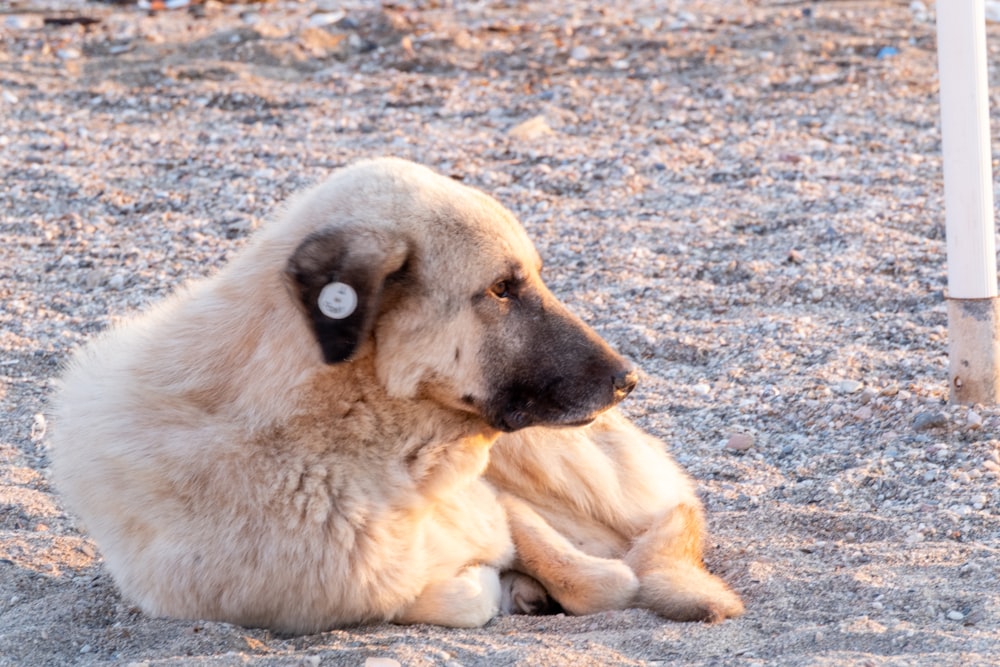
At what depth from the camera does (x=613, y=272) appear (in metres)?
7.34

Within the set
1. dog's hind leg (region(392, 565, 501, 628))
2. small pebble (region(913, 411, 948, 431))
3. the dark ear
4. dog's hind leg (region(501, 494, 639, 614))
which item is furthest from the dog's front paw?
small pebble (region(913, 411, 948, 431))

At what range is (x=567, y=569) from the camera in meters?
4.20

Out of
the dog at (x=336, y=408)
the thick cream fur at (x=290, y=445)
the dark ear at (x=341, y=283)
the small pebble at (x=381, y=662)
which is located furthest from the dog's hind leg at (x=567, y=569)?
the dark ear at (x=341, y=283)

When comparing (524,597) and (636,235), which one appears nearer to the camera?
(524,597)

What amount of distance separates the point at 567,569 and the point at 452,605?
0.46 m

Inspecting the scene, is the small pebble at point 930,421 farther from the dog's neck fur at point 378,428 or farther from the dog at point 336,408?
the dog's neck fur at point 378,428

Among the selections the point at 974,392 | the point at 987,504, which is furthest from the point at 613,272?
the point at 987,504

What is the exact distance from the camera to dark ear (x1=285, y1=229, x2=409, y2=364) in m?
3.46

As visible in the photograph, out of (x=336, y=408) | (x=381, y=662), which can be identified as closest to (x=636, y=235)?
(x=336, y=408)

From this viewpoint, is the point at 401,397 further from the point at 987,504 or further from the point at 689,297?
the point at 689,297

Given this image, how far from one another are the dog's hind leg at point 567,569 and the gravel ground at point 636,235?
0.45ft

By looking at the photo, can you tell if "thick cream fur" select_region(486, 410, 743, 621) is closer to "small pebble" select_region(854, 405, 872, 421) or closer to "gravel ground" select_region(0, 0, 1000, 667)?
"gravel ground" select_region(0, 0, 1000, 667)

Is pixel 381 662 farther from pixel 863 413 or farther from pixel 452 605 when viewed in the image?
pixel 863 413

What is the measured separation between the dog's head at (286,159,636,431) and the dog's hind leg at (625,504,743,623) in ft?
2.13
